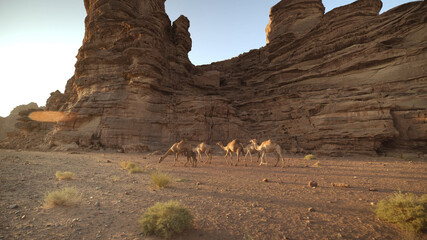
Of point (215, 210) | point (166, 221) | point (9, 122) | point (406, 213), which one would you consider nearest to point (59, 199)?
point (166, 221)

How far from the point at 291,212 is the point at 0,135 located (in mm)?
81834

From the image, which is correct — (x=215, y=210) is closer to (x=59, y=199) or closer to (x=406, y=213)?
(x=59, y=199)

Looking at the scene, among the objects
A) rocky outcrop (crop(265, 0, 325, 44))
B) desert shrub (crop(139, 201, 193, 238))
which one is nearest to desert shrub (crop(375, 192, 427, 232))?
desert shrub (crop(139, 201, 193, 238))

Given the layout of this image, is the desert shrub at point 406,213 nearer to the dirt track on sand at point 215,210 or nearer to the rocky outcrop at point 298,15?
the dirt track on sand at point 215,210

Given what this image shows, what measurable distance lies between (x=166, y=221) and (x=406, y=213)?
15.3 ft

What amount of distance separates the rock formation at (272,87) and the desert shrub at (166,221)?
19.8m

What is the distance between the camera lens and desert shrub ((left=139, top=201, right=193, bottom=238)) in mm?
3199

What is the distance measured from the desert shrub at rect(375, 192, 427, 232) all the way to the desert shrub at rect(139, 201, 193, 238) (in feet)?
13.3

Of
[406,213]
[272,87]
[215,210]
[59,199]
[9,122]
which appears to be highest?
[272,87]

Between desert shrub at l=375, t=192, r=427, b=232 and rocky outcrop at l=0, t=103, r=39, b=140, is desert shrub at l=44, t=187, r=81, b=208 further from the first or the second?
rocky outcrop at l=0, t=103, r=39, b=140

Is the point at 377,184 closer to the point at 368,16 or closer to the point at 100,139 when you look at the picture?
the point at 100,139

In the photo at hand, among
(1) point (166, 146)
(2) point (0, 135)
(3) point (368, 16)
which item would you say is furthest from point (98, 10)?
(2) point (0, 135)

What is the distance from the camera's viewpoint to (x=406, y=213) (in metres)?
3.47

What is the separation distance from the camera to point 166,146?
25.5m
